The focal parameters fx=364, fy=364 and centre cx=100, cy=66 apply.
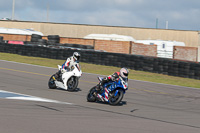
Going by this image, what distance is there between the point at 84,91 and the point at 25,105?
Answer: 514 cm

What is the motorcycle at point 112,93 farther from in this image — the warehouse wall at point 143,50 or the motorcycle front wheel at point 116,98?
the warehouse wall at point 143,50

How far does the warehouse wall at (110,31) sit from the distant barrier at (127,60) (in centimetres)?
2331

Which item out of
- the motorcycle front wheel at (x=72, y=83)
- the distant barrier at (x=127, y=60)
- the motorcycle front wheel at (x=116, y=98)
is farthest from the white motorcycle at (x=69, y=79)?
the distant barrier at (x=127, y=60)

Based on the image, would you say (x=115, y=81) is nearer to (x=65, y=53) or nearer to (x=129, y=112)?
(x=129, y=112)

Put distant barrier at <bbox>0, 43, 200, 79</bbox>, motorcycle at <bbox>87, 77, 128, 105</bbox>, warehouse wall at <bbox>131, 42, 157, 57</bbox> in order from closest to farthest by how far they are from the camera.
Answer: motorcycle at <bbox>87, 77, 128, 105</bbox> → distant barrier at <bbox>0, 43, 200, 79</bbox> → warehouse wall at <bbox>131, 42, 157, 57</bbox>

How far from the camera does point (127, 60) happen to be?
25344 mm

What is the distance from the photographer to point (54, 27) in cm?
5709

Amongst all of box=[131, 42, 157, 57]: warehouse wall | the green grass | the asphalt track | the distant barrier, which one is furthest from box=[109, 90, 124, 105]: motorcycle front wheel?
box=[131, 42, 157, 57]: warehouse wall

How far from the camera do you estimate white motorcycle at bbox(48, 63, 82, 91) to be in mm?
13491

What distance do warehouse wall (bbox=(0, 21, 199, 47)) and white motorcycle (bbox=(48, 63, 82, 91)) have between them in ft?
116

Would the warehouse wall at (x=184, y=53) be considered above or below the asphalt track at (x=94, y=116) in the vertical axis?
above

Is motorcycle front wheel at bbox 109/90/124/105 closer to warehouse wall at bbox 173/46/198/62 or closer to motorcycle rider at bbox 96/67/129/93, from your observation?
motorcycle rider at bbox 96/67/129/93

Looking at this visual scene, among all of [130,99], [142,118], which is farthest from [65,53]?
[142,118]

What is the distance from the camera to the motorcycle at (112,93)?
35.0 ft
